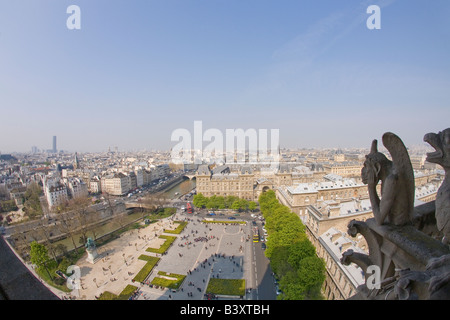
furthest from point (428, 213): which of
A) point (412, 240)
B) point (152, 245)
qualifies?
point (152, 245)

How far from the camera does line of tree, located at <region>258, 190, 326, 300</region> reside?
16317mm

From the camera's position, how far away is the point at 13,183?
194 ft

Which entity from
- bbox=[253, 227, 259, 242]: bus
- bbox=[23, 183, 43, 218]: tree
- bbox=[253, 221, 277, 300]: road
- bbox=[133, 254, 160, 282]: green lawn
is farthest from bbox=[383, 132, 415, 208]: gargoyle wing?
bbox=[23, 183, 43, 218]: tree

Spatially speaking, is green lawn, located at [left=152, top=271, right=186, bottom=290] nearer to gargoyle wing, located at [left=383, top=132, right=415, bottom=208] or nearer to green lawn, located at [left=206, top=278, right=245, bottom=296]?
green lawn, located at [left=206, top=278, right=245, bottom=296]

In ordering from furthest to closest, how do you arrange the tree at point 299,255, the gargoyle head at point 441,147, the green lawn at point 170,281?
1. the green lawn at point 170,281
2. the tree at point 299,255
3. the gargoyle head at point 441,147

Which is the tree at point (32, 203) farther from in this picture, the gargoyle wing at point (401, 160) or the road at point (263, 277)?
the gargoyle wing at point (401, 160)

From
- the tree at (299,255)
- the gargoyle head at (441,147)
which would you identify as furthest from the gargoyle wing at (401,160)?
the tree at (299,255)

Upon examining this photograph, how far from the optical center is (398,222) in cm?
367

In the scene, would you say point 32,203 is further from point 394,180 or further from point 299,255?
point 394,180

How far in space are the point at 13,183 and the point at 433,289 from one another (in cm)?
8467

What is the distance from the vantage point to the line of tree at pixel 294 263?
16.3 meters
